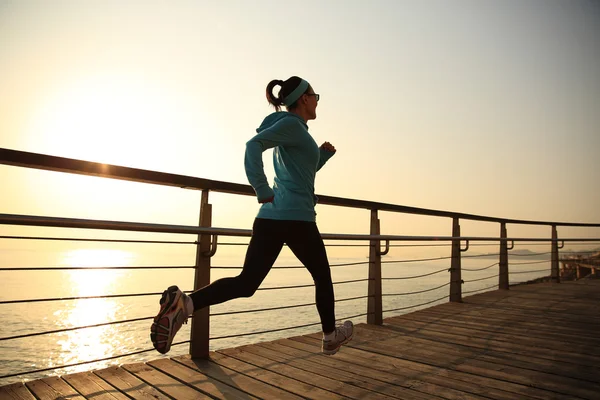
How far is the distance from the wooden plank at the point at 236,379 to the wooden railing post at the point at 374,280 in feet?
6.12

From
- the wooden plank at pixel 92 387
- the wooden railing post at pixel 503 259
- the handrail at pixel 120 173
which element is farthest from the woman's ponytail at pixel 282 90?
the wooden railing post at pixel 503 259

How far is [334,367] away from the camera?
2557 millimetres

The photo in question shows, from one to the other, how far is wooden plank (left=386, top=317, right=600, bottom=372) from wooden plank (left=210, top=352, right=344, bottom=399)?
165cm

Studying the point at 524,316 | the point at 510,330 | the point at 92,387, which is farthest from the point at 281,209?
the point at 524,316

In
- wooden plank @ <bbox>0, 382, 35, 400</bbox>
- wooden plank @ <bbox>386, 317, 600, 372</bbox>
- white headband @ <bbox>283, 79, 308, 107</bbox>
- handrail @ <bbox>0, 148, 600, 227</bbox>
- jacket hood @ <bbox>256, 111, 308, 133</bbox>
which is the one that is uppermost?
white headband @ <bbox>283, 79, 308, 107</bbox>

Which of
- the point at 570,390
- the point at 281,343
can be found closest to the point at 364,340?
the point at 281,343

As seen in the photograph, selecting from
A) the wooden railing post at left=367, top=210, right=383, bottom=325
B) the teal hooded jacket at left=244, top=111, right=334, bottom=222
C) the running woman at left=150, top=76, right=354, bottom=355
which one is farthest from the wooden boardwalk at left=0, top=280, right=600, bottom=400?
the teal hooded jacket at left=244, top=111, right=334, bottom=222

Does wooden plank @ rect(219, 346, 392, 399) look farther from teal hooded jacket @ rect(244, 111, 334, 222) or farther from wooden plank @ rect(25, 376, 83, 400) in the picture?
wooden plank @ rect(25, 376, 83, 400)

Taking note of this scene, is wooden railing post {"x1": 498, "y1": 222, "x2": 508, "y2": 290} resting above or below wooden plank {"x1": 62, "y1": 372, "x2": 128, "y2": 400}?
above

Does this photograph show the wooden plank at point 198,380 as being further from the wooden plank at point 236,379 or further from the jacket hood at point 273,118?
the jacket hood at point 273,118

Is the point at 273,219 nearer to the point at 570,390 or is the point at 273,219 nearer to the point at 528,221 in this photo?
the point at 570,390

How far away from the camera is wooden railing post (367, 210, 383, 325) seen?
396cm

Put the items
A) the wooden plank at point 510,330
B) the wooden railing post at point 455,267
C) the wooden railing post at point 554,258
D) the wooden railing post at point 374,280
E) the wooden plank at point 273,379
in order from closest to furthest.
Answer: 1. the wooden plank at point 273,379
2. the wooden plank at point 510,330
3. the wooden railing post at point 374,280
4. the wooden railing post at point 455,267
5. the wooden railing post at point 554,258

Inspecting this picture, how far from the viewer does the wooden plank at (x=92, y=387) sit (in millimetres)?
1912
